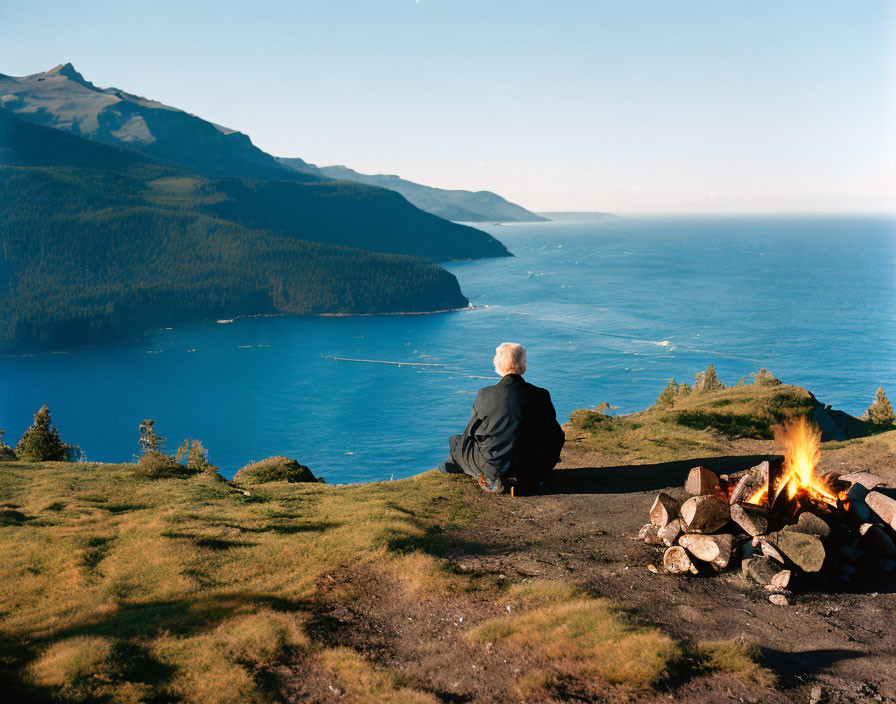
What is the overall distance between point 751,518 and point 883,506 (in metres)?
2.59

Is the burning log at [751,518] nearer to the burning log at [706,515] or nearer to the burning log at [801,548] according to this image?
the burning log at [706,515]

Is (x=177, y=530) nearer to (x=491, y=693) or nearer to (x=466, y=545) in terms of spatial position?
(x=466, y=545)

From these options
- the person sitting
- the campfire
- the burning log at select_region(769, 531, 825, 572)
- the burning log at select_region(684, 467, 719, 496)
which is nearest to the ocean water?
the person sitting

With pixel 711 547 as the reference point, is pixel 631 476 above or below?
below

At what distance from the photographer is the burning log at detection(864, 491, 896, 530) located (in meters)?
10.4

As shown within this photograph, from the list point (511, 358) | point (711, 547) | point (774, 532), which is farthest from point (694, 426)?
point (711, 547)

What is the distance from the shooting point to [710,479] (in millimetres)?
11875

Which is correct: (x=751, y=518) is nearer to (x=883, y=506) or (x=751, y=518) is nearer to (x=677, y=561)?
(x=677, y=561)

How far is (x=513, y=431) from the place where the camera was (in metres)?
12.9

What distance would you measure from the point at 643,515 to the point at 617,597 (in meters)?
3.70

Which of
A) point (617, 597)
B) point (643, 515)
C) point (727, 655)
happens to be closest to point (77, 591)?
point (617, 597)

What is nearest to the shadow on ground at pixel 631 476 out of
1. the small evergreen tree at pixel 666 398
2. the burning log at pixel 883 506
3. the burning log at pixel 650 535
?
the burning log at pixel 650 535

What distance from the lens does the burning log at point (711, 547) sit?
965cm

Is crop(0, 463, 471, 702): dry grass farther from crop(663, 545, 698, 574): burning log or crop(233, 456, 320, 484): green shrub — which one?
crop(233, 456, 320, 484): green shrub
